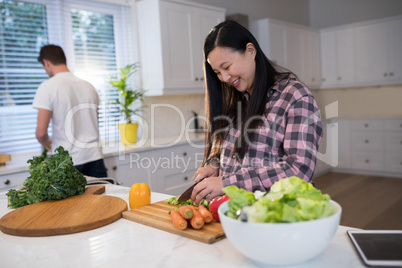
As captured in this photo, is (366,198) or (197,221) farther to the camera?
(366,198)

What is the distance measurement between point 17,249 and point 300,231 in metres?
0.87

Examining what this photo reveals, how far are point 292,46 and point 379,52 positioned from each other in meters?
1.28

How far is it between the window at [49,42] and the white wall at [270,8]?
128 centimetres

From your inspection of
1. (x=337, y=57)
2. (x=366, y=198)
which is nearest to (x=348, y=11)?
(x=337, y=57)

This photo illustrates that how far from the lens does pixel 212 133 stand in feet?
5.81

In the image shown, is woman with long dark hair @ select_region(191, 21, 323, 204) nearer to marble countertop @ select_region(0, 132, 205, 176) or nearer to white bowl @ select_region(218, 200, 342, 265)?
white bowl @ select_region(218, 200, 342, 265)

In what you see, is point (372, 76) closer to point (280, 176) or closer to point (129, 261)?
point (280, 176)

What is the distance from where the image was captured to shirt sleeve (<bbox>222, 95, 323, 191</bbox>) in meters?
1.29

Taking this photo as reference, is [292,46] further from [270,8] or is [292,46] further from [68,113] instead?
[68,113]

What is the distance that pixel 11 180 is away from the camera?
103 inches

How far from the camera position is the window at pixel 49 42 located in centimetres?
318

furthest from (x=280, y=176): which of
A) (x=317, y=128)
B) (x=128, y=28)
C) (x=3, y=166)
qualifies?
(x=128, y=28)

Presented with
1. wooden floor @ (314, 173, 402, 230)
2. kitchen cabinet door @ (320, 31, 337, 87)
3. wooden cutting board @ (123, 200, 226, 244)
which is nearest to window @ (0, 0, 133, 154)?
wooden cutting board @ (123, 200, 226, 244)

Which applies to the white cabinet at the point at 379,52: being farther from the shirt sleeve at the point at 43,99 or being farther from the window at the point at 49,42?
the shirt sleeve at the point at 43,99
